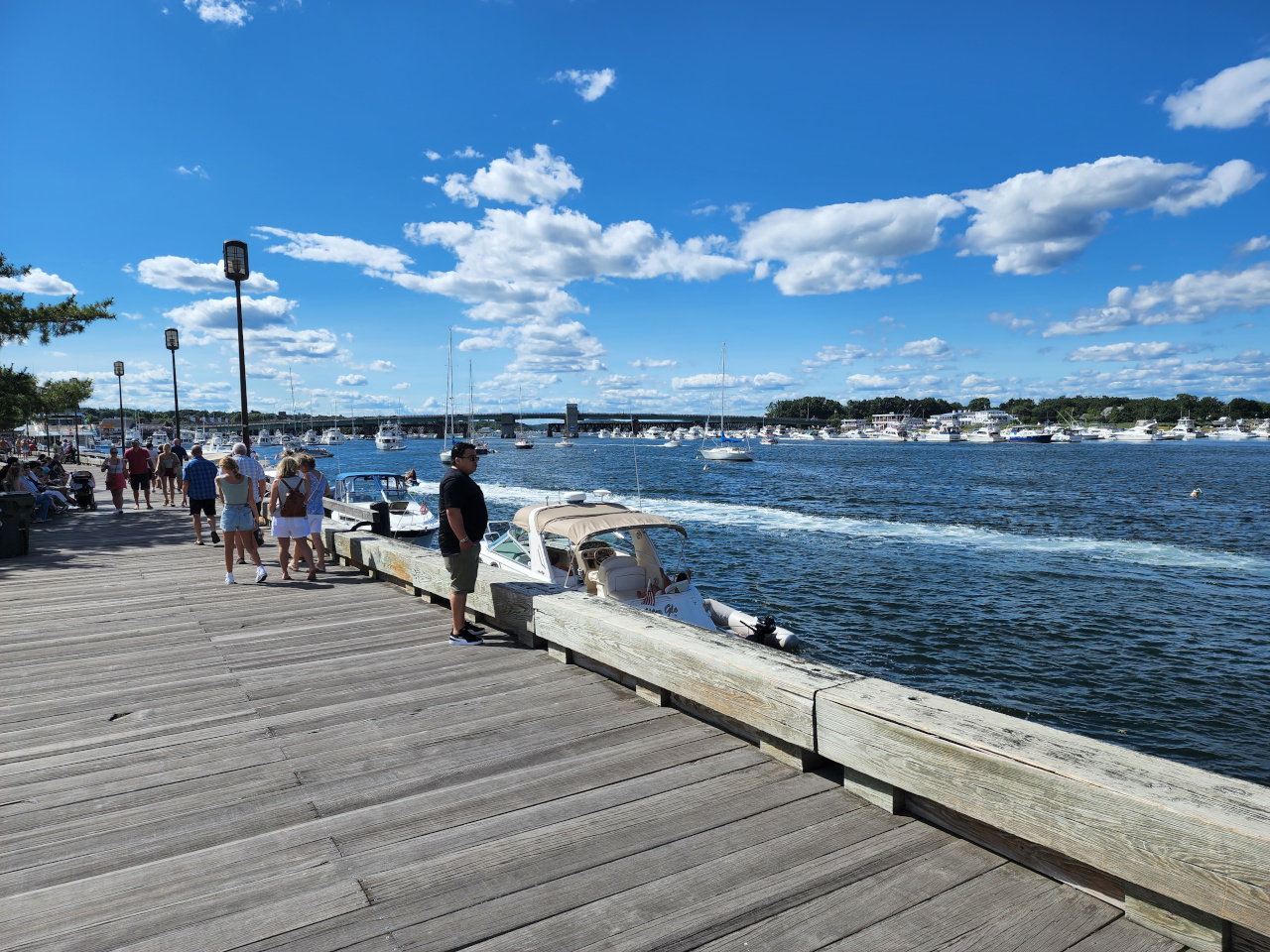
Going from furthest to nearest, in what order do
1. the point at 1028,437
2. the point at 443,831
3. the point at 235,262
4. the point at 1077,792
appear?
the point at 1028,437, the point at 235,262, the point at 443,831, the point at 1077,792

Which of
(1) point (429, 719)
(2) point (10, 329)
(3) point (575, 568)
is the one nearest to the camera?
(1) point (429, 719)

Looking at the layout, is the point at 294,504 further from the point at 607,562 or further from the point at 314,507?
the point at 607,562

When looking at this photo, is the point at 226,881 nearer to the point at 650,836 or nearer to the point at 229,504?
the point at 650,836

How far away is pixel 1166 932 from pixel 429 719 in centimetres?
398

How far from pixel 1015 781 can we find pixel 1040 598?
18644 mm

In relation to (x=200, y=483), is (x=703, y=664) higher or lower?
lower

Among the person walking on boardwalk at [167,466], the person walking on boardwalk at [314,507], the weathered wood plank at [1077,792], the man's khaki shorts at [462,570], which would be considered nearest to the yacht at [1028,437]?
the person walking on boardwalk at [167,466]

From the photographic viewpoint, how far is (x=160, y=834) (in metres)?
3.27

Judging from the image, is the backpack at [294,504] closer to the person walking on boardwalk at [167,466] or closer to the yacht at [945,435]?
the person walking on boardwalk at [167,466]

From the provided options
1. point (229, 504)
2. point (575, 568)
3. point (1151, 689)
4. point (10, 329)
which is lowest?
point (1151, 689)

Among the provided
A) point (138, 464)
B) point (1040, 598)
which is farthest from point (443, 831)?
point (1040, 598)

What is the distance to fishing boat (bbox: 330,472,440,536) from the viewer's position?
2103 centimetres

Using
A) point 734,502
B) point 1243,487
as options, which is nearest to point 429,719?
point 734,502

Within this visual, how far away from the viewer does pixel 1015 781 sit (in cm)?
273
